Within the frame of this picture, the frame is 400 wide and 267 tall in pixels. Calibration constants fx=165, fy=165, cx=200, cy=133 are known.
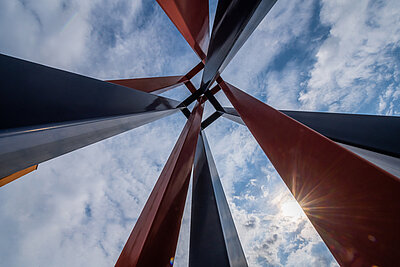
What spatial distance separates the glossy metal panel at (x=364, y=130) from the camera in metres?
3.65

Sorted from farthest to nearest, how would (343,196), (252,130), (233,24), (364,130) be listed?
(252,130), (233,24), (364,130), (343,196)

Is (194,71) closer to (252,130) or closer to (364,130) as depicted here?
(252,130)

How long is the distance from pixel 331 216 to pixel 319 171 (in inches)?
24.2

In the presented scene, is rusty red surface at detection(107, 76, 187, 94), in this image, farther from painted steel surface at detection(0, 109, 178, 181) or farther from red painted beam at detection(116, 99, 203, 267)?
painted steel surface at detection(0, 109, 178, 181)

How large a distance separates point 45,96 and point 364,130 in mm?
6782

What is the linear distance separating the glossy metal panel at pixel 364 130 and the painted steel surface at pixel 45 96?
19.8 feet

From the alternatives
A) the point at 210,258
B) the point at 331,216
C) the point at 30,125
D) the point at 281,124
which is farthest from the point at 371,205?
the point at 210,258

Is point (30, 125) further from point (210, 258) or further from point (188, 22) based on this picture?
point (210, 258)

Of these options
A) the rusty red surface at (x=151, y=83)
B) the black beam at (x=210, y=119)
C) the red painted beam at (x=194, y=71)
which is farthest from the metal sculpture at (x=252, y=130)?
the black beam at (x=210, y=119)

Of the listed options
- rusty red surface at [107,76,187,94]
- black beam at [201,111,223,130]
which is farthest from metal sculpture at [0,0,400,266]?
black beam at [201,111,223,130]

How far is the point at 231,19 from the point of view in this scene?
465cm

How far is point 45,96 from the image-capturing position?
262 centimetres

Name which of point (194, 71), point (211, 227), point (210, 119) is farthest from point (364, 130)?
point (194, 71)

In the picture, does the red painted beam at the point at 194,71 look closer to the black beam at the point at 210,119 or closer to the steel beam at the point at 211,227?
the black beam at the point at 210,119
